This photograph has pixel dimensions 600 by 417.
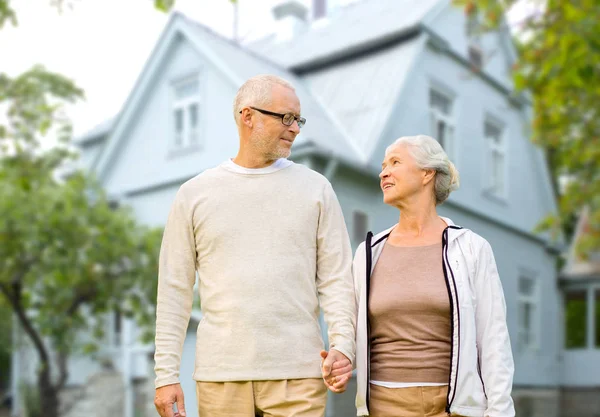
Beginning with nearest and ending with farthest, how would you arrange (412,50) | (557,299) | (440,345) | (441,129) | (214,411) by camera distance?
(214,411), (440,345), (412,50), (441,129), (557,299)

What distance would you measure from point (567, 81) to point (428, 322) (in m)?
9.96

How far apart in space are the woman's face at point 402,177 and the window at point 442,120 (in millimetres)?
13708

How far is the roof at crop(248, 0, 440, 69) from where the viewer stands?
54.3ft

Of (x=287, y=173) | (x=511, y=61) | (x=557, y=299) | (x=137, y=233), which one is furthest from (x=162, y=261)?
(x=557, y=299)

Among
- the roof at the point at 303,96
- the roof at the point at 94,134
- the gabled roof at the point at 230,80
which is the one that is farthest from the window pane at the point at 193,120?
the roof at the point at 94,134

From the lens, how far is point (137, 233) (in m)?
15.0

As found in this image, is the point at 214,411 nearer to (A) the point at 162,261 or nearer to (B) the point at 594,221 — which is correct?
(A) the point at 162,261

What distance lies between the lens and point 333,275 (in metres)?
3.33

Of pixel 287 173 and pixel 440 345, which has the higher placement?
pixel 287 173

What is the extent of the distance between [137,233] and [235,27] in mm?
10012

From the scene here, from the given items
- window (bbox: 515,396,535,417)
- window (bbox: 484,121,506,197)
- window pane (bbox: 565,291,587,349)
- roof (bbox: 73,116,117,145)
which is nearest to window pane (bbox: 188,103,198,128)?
roof (bbox: 73,116,117,145)

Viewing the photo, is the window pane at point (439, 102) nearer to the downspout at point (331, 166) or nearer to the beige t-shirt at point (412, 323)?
the downspout at point (331, 166)

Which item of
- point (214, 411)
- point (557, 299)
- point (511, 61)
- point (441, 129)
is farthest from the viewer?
point (557, 299)

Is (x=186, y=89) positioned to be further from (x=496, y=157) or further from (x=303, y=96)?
(x=496, y=157)
